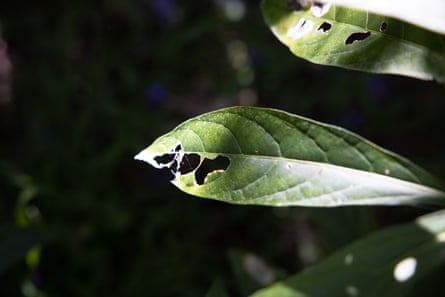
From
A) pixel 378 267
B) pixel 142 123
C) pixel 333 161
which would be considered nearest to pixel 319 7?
pixel 333 161

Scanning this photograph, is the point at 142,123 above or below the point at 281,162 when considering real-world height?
below

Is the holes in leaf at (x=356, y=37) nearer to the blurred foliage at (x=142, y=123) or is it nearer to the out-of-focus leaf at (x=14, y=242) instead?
the out-of-focus leaf at (x=14, y=242)

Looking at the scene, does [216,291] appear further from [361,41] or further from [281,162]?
[361,41]

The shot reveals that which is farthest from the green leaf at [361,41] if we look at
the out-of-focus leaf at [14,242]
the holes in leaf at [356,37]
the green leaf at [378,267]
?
the out-of-focus leaf at [14,242]

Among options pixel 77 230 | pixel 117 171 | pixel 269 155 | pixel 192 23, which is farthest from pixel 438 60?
pixel 192 23

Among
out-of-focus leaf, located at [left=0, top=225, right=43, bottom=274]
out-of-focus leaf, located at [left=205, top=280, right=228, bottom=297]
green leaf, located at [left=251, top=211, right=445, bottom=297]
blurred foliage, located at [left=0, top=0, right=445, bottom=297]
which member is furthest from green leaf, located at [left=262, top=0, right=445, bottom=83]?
blurred foliage, located at [left=0, top=0, right=445, bottom=297]

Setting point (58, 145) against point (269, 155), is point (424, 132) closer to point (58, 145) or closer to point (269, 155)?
point (58, 145)

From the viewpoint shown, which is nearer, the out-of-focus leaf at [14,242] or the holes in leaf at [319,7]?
the holes in leaf at [319,7]
